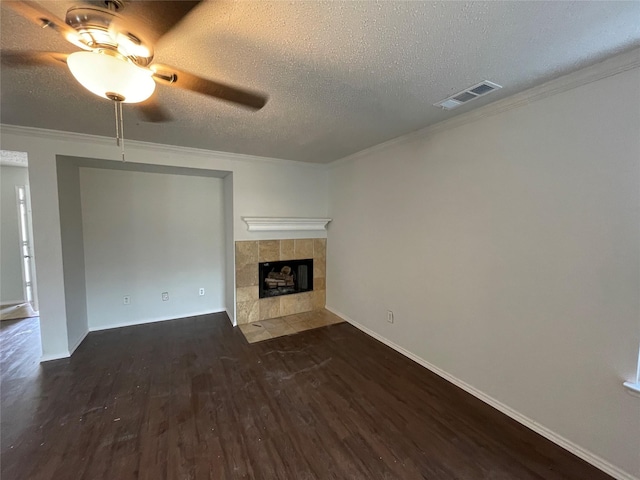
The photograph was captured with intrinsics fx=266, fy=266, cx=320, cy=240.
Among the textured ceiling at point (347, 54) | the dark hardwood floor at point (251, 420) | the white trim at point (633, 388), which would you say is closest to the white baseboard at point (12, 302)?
the dark hardwood floor at point (251, 420)

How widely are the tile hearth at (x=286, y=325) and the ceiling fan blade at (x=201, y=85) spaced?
2.68m

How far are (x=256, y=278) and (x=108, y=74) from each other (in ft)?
9.85

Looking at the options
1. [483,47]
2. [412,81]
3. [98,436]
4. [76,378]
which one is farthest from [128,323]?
[483,47]

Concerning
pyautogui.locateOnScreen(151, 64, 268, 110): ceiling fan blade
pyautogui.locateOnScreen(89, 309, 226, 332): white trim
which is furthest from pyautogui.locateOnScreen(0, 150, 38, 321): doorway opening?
pyautogui.locateOnScreen(151, 64, 268, 110): ceiling fan blade

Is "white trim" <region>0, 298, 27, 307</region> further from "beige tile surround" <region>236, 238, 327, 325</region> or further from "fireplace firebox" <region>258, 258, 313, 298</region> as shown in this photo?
"fireplace firebox" <region>258, 258, 313, 298</region>

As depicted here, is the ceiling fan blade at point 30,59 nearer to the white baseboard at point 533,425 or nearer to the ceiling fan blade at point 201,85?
the ceiling fan blade at point 201,85

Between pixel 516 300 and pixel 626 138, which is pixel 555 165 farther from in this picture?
pixel 516 300

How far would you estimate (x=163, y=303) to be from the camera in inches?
156

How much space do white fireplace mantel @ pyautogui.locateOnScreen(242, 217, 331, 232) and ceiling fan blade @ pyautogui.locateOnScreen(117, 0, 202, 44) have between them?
2596 millimetres

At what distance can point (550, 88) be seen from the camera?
1759 mm

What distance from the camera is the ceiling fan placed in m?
1.05

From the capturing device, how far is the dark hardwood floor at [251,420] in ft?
5.34

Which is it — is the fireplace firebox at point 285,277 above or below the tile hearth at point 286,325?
above

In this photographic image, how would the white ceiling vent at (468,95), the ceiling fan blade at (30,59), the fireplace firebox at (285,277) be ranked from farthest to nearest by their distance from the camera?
the fireplace firebox at (285,277) < the white ceiling vent at (468,95) < the ceiling fan blade at (30,59)
